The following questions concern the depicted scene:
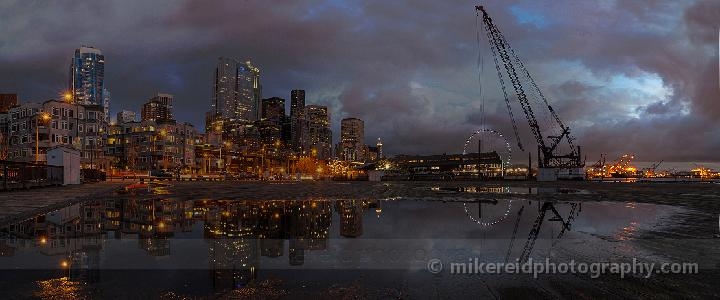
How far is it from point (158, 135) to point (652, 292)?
166m

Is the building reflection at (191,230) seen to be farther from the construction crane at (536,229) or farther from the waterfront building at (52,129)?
the waterfront building at (52,129)

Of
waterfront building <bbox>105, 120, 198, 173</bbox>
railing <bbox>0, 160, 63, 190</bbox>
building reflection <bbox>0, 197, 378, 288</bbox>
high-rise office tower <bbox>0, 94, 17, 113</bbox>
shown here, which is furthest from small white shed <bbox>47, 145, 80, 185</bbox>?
high-rise office tower <bbox>0, 94, 17, 113</bbox>

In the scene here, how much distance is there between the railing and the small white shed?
446 cm

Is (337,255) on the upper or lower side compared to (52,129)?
lower

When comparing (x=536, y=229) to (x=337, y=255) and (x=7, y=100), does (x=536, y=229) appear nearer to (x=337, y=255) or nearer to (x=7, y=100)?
(x=337, y=255)

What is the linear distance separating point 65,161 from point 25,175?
14.1 meters

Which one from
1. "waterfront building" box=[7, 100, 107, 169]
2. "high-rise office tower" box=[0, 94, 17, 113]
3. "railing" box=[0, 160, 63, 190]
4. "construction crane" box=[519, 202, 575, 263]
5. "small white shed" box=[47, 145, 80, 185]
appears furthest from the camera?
"high-rise office tower" box=[0, 94, 17, 113]

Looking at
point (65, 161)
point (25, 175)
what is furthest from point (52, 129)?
point (25, 175)

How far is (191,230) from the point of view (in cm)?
1391

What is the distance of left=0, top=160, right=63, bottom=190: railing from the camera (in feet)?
127

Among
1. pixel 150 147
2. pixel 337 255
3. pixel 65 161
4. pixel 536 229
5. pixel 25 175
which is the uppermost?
pixel 150 147

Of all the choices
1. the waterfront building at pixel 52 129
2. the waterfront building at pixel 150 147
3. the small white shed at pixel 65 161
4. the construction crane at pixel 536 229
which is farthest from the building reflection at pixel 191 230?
the waterfront building at pixel 150 147

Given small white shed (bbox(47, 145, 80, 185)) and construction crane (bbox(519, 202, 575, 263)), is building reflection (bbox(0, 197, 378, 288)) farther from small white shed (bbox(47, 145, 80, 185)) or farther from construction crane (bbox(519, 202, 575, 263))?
small white shed (bbox(47, 145, 80, 185))

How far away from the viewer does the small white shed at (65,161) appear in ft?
179
